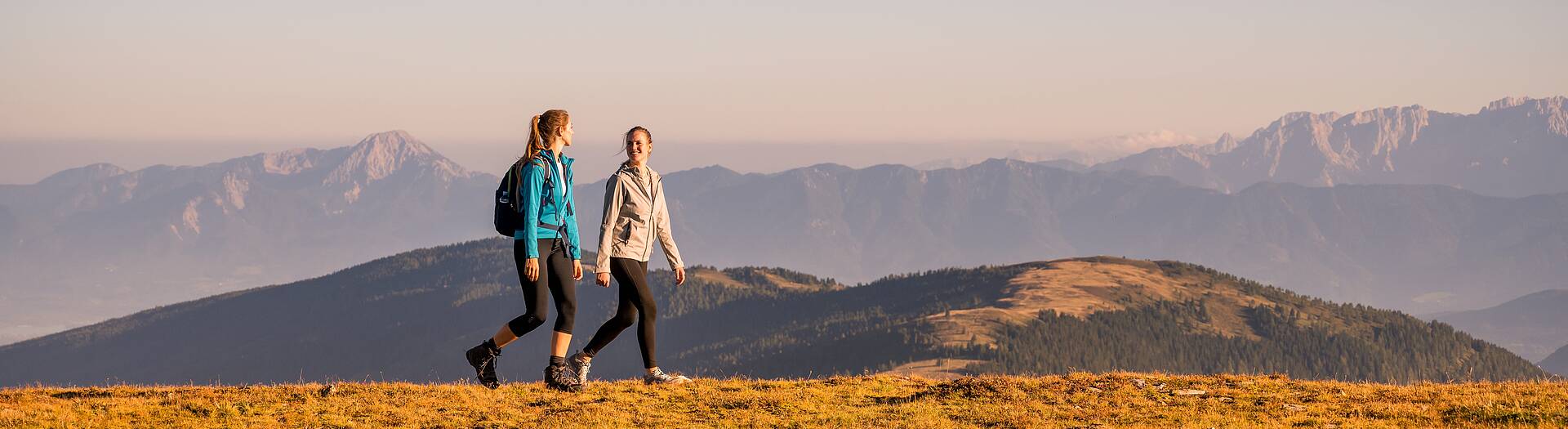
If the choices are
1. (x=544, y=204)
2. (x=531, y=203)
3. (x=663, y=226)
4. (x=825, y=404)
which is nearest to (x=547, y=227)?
(x=544, y=204)

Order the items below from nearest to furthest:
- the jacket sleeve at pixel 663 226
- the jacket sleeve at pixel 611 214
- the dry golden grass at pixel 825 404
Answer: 1. the dry golden grass at pixel 825 404
2. the jacket sleeve at pixel 611 214
3. the jacket sleeve at pixel 663 226

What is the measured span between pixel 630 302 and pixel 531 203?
2.25 meters

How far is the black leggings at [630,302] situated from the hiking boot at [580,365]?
0.54ft

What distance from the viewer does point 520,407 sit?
1847cm

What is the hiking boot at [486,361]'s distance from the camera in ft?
63.3

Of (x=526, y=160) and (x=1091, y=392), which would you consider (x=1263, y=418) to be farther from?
(x=526, y=160)

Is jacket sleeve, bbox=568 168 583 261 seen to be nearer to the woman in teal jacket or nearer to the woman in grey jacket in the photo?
the woman in teal jacket

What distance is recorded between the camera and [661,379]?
20.8 metres

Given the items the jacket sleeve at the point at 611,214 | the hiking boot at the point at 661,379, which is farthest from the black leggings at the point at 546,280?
the hiking boot at the point at 661,379

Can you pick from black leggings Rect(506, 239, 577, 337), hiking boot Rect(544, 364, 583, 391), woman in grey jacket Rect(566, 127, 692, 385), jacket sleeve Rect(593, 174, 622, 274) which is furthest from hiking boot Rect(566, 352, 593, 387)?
jacket sleeve Rect(593, 174, 622, 274)

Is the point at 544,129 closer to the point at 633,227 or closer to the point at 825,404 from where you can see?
the point at 633,227

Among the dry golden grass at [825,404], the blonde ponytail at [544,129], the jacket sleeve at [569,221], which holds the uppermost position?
the blonde ponytail at [544,129]

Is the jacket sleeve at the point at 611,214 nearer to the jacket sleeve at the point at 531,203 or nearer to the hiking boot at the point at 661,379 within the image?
the jacket sleeve at the point at 531,203

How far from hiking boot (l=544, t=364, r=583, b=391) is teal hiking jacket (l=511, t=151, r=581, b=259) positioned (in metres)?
2.15
